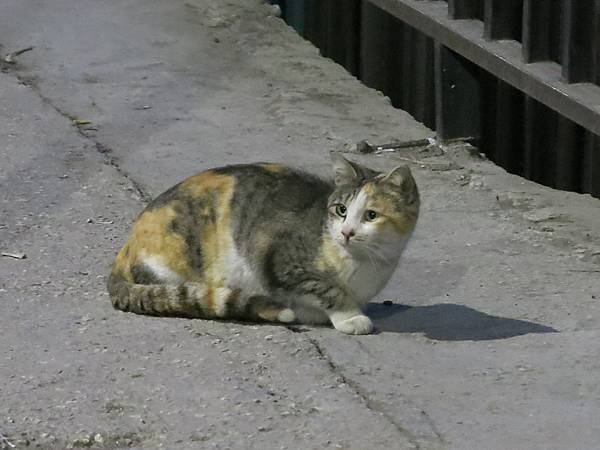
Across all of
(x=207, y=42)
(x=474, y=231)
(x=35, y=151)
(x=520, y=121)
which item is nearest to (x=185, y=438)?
(x=474, y=231)

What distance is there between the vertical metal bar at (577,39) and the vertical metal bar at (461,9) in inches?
40.6

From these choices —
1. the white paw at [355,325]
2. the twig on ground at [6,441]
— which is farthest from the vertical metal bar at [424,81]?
the twig on ground at [6,441]

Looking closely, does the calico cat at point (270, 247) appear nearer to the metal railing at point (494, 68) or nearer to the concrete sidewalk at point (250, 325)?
the concrete sidewalk at point (250, 325)

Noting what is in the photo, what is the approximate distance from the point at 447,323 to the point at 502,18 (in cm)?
218

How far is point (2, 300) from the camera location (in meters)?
5.43

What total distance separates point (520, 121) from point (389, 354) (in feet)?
10.7

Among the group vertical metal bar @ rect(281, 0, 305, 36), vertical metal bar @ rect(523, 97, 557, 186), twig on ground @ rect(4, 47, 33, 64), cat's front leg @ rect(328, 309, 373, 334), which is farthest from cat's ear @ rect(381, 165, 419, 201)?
vertical metal bar @ rect(281, 0, 305, 36)

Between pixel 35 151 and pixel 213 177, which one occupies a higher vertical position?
pixel 213 177

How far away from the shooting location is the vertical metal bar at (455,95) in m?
7.46

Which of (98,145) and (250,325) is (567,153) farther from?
(250,325)

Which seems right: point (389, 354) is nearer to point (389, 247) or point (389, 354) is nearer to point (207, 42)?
point (389, 247)

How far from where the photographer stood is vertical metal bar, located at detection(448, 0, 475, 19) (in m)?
7.29

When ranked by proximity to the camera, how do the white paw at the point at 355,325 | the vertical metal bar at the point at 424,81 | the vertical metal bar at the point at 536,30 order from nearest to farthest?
the white paw at the point at 355,325 → the vertical metal bar at the point at 536,30 → the vertical metal bar at the point at 424,81

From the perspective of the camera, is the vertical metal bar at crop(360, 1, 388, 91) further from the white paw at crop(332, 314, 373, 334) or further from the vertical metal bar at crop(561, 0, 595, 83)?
the white paw at crop(332, 314, 373, 334)
